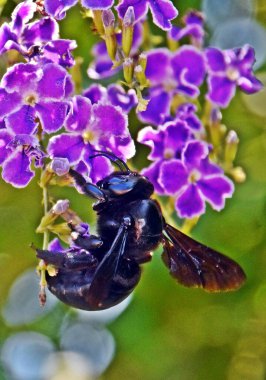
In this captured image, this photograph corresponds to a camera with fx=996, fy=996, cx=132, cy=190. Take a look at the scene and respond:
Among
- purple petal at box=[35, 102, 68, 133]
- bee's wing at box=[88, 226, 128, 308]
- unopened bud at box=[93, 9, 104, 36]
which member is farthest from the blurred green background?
bee's wing at box=[88, 226, 128, 308]

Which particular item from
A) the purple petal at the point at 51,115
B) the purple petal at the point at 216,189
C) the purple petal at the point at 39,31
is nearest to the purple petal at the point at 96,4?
the purple petal at the point at 39,31

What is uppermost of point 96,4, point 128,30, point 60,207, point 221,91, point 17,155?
point 96,4

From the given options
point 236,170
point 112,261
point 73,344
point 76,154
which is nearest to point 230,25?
point 236,170

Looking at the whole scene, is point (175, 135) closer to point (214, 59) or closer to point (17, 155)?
point (214, 59)

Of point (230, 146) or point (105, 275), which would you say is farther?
point (230, 146)

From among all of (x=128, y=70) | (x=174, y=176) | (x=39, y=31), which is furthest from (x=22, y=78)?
(x=174, y=176)

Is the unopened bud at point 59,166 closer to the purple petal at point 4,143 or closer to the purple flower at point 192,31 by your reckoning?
the purple petal at point 4,143

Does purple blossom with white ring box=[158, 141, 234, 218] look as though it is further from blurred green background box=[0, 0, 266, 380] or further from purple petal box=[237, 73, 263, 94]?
blurred green background box=[0, 0, 266, 380]
